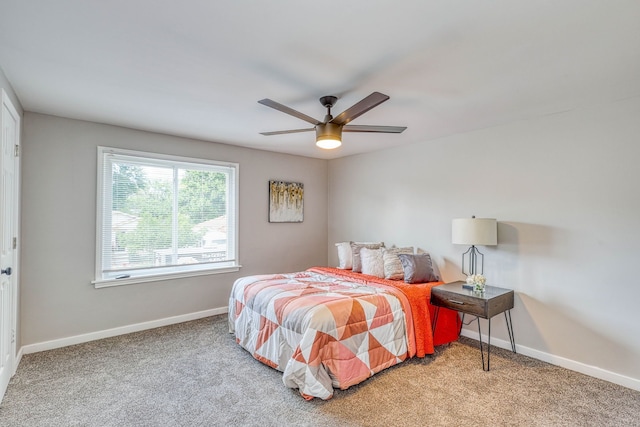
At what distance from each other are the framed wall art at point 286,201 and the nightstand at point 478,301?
2594 mm

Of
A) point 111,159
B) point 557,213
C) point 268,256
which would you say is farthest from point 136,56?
point 557,213

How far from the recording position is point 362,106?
2.21 m

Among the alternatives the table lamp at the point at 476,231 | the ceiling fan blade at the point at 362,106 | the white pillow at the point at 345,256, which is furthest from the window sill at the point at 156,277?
the table lamp at the point at 476,231

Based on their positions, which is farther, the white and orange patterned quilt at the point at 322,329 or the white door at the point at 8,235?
the white and orange patterned quilt at the point at 322,329

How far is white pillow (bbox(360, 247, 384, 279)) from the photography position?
13.0ft

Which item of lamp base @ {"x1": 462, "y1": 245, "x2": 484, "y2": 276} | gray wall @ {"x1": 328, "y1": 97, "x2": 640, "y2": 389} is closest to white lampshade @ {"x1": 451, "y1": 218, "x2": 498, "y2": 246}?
gray wall @ {"x1": 328, "y1": 97, "x2": 640, "y2": 389}

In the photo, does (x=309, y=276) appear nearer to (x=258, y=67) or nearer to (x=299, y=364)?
(x=299, y=364)

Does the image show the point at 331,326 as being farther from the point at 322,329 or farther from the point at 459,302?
the point at 459,302

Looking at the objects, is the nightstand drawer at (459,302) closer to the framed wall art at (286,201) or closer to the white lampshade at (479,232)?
the white lampshade at (479,232)

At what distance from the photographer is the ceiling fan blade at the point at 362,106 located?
2.08m

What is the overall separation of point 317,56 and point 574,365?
11.5 feet

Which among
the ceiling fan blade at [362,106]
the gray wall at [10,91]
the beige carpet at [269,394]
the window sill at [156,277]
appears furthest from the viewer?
the window sill at [156,277]

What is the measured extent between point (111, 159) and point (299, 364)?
3.12 metres

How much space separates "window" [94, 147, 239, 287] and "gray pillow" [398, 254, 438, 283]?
Answer: 2.39 m
